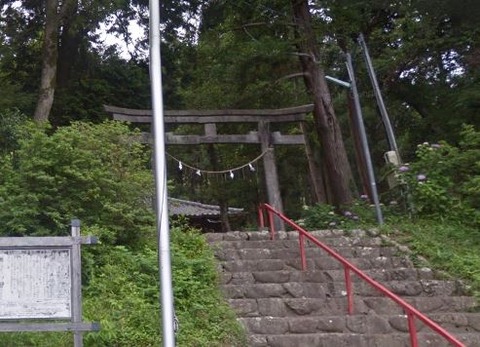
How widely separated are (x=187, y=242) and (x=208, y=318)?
2676 mm

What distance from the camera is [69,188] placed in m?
9.26

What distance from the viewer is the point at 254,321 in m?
7.72

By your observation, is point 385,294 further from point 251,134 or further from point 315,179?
point 315,179

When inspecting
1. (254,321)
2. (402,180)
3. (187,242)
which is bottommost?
(254,321)

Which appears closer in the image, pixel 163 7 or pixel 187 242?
pixel 187 242

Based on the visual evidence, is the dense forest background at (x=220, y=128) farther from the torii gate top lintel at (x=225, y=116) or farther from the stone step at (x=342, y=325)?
the torii gate top lintel at (x=225, y=116)

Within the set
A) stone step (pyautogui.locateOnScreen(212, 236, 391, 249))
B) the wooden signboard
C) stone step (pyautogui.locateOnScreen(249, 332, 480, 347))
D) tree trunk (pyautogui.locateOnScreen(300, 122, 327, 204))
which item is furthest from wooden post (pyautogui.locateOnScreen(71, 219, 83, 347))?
tree trunk (pyautogui.locateOnScreen(300, 122, 327, 204))

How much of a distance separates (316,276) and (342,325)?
1638 millimetres

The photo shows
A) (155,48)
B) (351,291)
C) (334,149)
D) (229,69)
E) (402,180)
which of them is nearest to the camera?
(155,48)

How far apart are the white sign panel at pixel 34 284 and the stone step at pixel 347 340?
2389 mm

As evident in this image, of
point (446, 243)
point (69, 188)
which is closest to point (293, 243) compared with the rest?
point (446, 243)

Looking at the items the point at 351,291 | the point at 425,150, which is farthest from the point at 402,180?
the point at 351,291

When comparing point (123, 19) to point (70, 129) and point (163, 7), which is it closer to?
Result: point (163, 7)

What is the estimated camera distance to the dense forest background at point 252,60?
16.7 metres
